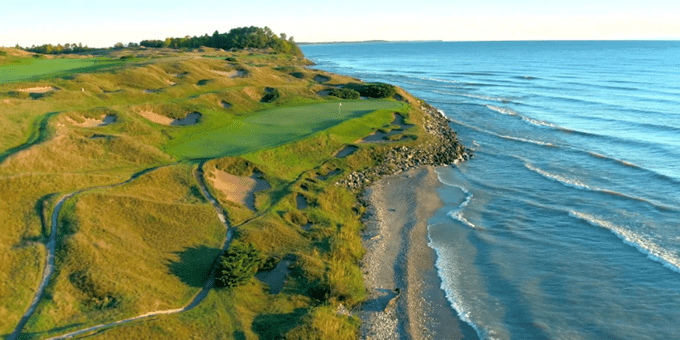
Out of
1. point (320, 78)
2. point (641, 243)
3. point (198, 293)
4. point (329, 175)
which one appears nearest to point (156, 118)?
point (329, 175)

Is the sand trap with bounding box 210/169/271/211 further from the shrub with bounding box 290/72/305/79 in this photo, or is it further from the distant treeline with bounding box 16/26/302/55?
the distant treeline with bounding box 16/26/302/55

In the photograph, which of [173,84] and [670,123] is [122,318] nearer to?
[173,84]

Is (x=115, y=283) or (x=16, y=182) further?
(x=16, y=182)

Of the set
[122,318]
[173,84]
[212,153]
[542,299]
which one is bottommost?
[542,299]

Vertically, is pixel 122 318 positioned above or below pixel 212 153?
below

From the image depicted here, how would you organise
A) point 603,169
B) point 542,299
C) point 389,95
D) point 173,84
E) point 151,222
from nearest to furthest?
1. point 542,299
2. point 151,222
3. point 603,169
4. point 173,84
5. point 389,95

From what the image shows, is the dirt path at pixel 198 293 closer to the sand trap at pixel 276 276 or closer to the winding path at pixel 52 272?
the winding path at pixel 52 272

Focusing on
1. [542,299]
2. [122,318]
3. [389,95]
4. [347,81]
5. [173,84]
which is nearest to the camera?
[122,318]

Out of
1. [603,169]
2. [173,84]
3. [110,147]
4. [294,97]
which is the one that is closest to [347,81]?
[294,97]
